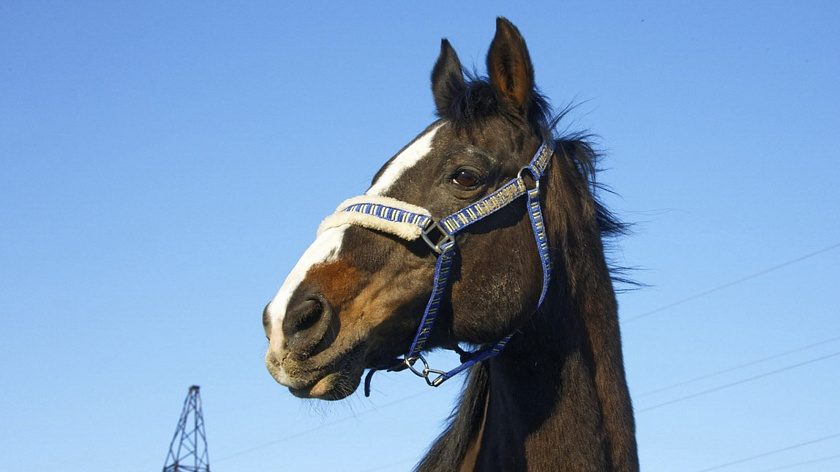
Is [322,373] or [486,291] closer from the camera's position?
[322,373]

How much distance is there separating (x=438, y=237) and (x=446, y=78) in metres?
1.53

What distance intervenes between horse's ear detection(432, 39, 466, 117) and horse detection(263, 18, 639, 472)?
1.5 inches

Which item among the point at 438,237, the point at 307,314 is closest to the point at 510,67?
the point at 438,237

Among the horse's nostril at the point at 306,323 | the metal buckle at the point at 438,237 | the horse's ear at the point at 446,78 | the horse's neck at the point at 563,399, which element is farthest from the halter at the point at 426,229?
the horse's ear at the point at 446,78

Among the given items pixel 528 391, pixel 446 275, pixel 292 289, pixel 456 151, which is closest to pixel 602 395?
pixel 528 391

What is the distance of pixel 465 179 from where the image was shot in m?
4.97

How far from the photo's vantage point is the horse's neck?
4852 millimetres

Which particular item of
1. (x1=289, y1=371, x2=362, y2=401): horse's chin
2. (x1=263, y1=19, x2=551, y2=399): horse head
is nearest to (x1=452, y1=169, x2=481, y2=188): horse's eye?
(x1=263, y1=19, x2=551, y2=399): horse head

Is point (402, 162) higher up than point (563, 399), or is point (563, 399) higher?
point (402, 162)

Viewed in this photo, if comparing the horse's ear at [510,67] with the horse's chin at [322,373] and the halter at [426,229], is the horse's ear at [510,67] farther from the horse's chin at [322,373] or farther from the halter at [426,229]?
the horse's chin at [322,373]

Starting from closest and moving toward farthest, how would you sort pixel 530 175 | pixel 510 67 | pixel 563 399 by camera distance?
pixel 563 399, pixel 530 175, pixel 510 67

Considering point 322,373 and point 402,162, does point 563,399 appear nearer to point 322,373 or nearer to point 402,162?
point 322,373

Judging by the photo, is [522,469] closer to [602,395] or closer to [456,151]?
[602,395]

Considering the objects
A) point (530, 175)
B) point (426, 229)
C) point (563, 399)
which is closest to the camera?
point (426, 229)
